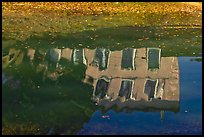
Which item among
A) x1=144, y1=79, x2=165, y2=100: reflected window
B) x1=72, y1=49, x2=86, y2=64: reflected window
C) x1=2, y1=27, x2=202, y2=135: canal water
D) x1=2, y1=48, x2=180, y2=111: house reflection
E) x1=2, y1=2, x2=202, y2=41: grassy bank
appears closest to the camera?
x1=2, y1=27, x2=202, y2=135: canal water

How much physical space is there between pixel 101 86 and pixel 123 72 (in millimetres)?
1533

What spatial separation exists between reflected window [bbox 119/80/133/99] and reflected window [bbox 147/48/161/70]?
73.7 inches

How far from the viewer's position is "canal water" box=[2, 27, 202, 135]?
9.98 m

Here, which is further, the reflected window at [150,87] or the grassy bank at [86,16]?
the grassy bank at [86,16]

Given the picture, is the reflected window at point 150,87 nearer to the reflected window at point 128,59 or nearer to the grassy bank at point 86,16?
the reflected window at point 128,59

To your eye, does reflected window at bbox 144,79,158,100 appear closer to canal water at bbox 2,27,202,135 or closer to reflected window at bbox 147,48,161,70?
canal water at bbox 2,27,202,135

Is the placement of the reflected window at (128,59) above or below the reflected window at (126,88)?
above

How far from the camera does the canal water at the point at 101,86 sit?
9.98 metres

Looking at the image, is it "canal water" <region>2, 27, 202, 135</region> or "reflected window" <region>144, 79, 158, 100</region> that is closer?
"canal water" <region>2, 27, 202, 135</region>

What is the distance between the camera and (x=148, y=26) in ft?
72.4

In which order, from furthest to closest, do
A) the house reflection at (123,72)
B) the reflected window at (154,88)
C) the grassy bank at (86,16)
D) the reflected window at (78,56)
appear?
1. the grassy bank at (86,16)
2. the reflected window at (78,56)
3. the reflected window at (154,88)
4. the house reflection at (123,72)

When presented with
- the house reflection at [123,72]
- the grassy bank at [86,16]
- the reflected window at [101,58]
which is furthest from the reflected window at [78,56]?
the grassy bank at [86,16]

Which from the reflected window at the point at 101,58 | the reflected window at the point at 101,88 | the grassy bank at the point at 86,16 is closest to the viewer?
the reflected window at the point at 101,88

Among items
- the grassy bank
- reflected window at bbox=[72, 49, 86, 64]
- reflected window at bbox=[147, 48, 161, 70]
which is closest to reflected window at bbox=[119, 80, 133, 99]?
reflected window at bbox=[147, 48, 161, 70]
